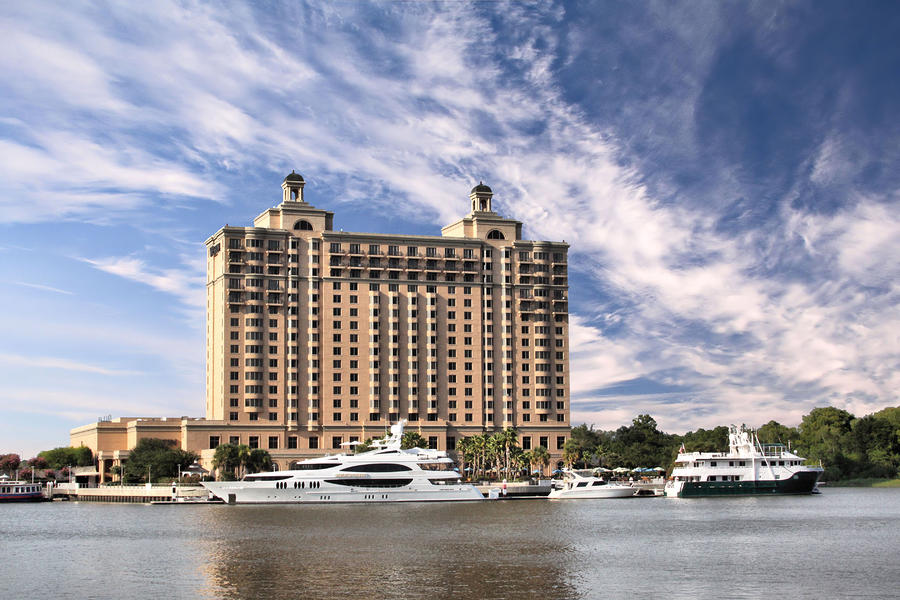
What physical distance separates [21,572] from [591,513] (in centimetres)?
6551

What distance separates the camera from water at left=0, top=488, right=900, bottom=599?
5338cm

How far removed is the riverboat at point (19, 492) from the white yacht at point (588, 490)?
86.6 m

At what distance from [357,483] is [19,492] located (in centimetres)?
7151

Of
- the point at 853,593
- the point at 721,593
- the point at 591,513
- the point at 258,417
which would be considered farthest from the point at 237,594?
the point at 258,417

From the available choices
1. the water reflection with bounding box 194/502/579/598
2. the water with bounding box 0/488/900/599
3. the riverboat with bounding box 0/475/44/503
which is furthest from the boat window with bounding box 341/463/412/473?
the riverboat with bounding box 0/475/44/503

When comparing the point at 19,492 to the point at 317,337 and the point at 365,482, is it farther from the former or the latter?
the point at 365,482

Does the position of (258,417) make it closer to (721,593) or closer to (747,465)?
(747,465)

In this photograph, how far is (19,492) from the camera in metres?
174

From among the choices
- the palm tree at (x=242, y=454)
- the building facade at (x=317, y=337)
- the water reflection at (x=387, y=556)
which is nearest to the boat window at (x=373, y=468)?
the water reflection at (x=387, y=556)

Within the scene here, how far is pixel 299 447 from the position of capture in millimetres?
187750

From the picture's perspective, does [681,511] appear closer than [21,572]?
No

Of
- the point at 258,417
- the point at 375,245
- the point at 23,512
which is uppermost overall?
the point at 375,245

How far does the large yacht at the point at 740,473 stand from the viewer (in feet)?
460

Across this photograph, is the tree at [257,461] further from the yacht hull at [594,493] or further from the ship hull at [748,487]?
the ship hull at [748,487]
